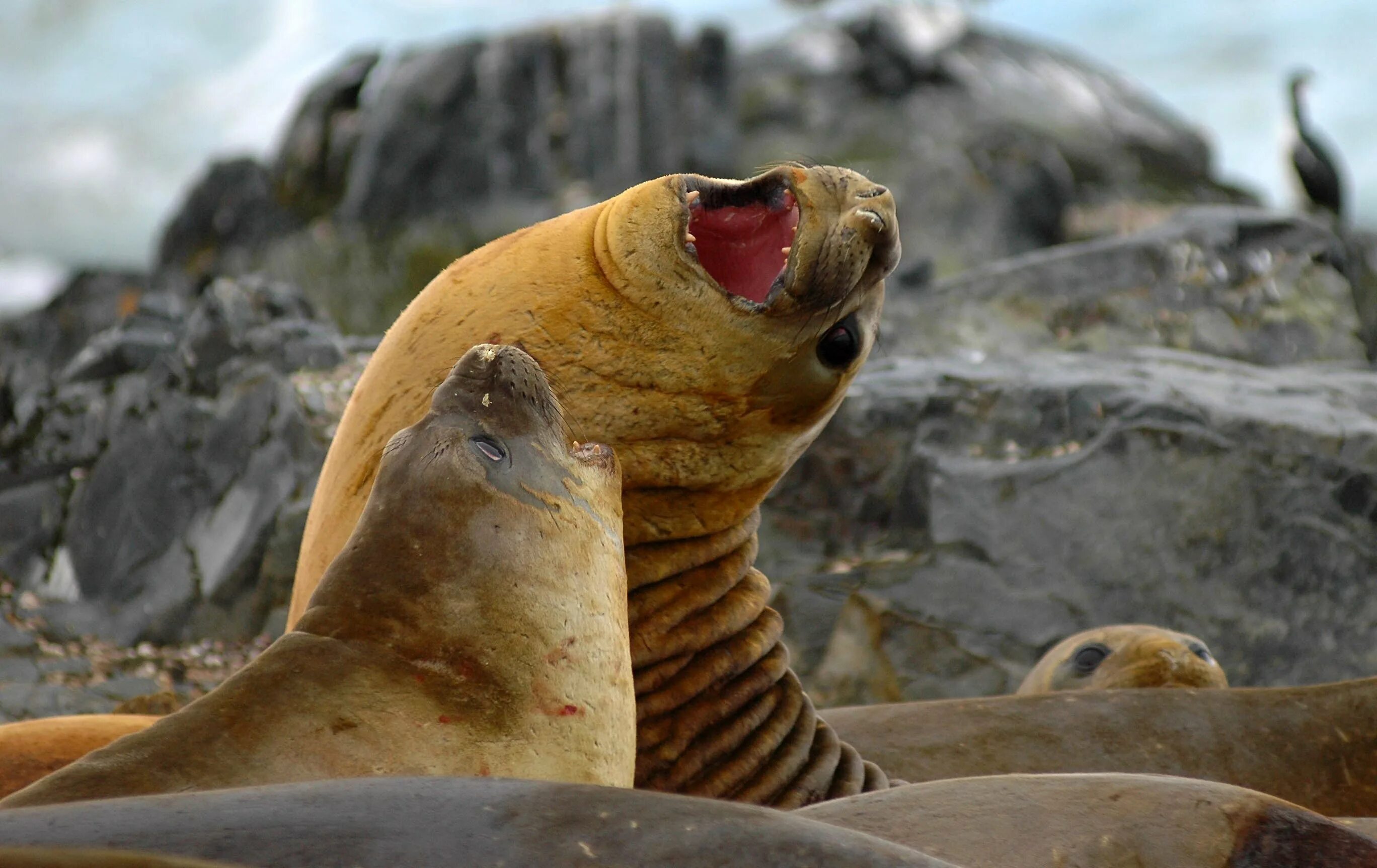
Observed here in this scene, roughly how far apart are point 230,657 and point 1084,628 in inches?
154

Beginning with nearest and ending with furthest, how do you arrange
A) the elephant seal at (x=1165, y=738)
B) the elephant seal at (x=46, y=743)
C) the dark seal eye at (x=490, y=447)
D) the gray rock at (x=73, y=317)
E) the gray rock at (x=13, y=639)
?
1. the dark seal eye at (x=490, y=447)
2. the elephant seal at (x=46, y=743)
3. the elephant seal at (x=1165, y=738)
4. the gray rock at (x=13, y=639)
5. the gray rock at (x=73, y=317)

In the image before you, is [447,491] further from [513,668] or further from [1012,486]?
[1012,486]

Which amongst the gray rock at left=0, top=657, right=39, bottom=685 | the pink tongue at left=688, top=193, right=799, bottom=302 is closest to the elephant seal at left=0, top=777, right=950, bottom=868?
the pink tongue at left=688, top=193, right=799, bottom=302

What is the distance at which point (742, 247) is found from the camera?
11.8 feet

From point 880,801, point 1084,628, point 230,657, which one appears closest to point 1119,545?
point 1084,628

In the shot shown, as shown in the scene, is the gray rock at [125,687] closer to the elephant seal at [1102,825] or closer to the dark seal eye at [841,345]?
the dark seal eye at [841,345]

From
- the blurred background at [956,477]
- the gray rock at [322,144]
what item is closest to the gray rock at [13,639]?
the blurred background at [956,477]

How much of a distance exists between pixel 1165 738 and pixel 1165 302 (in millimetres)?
5751

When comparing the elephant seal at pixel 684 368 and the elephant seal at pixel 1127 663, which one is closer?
the elephant seal at pixel 684 368

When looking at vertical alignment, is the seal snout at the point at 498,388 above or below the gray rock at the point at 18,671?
above

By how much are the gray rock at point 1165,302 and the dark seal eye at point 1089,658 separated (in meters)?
3.94

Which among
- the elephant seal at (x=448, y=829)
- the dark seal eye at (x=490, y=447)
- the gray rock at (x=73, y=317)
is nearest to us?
the elephant seal at (x=448, y=829)

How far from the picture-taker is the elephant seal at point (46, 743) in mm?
3527

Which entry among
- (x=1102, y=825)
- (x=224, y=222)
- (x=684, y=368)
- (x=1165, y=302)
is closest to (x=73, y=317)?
(x=224, y=222)
